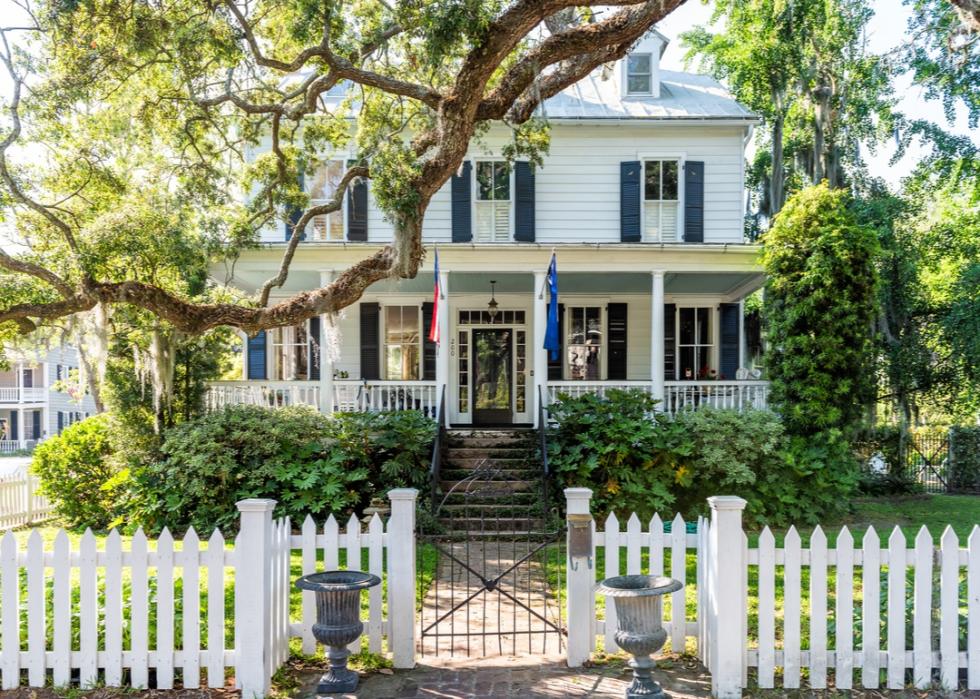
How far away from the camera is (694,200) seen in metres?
14.3

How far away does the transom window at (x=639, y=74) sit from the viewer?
15320mm

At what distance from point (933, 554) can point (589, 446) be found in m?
6.52

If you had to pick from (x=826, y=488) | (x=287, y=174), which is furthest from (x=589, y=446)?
(x=287, y=174)

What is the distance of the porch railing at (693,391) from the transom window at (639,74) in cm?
616

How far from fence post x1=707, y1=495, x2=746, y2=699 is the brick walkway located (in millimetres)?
176

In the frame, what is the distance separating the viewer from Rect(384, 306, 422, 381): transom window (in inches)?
634

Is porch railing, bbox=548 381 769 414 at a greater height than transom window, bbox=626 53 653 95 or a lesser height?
lesser

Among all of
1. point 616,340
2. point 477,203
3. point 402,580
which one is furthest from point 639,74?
point 402,580

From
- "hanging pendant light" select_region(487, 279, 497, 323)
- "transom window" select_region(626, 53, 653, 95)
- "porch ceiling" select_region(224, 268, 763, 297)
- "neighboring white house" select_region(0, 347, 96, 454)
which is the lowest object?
"neighboring white house" select_region(0, 347, 96, 454)

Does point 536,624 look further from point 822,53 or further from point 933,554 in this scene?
point 822,53

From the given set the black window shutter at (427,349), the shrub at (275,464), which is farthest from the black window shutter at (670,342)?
the shrub at (275,464)

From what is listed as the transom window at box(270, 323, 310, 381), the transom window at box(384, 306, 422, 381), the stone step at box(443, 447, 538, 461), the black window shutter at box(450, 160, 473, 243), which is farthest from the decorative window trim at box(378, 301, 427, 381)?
the stone step at box(443, 447, 538, 461)

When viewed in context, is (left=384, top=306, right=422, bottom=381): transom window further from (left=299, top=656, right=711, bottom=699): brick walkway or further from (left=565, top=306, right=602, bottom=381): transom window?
(left=299, top=656, right=711, bottom=699): brick walkway

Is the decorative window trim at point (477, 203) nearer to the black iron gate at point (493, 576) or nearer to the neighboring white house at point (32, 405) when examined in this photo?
the black iron gate at point (493, 576)
